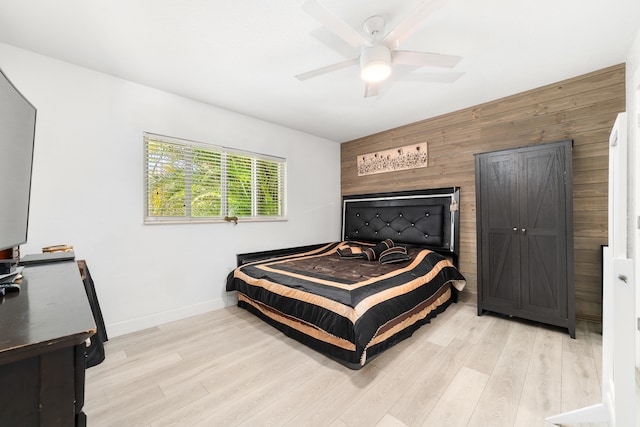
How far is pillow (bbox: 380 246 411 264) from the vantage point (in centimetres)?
311

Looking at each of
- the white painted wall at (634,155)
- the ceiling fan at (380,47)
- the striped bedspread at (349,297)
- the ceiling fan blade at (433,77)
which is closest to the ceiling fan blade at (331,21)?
the ceiling fan at (380,47)

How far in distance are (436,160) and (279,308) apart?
2.79 m

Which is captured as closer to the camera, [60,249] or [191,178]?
[60,249]

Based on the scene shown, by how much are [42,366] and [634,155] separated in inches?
138

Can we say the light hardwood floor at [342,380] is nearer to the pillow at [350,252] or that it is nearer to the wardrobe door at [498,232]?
the wardrobe door at [498,232]

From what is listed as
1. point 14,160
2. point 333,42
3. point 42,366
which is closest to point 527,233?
point 333,42

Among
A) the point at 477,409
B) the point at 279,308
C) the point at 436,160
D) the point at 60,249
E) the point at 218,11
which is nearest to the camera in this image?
the point at 477,409

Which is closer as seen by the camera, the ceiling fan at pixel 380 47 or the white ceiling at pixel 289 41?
the ceiling fan at pixel 380 47

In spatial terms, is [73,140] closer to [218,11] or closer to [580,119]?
[218,11]

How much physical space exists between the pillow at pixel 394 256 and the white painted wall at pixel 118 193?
5.53 ft

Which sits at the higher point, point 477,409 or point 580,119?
point 580,119

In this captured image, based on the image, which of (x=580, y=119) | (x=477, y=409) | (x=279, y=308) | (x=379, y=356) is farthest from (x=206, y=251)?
(x=580, y=119)

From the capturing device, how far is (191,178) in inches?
121

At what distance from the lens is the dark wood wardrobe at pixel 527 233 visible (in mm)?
2416
